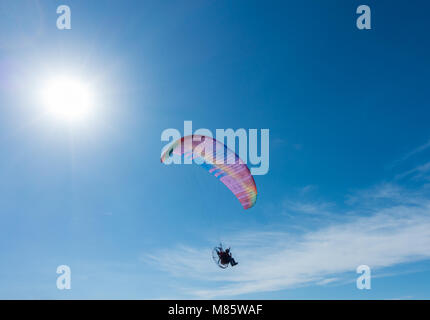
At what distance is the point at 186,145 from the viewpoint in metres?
22.3

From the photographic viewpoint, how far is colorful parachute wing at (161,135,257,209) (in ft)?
71.7

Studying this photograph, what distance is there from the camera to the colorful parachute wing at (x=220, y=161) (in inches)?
860

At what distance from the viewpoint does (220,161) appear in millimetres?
22734
